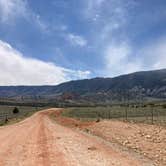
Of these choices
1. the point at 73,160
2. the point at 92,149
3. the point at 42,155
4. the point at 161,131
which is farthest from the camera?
the point at 161,131

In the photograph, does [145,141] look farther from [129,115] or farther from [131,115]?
[129,115]

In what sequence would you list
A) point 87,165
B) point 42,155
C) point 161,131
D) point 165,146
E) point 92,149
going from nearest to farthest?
point 87,165 < point 42,155 < point 92,149 < point 165,146 < point 161,131

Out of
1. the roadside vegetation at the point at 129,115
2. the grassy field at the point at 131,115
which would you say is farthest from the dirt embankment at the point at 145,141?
the grassy field at the point at 131,115

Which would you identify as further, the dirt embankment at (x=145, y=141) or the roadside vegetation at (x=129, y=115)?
the roadside vegetation at (x=129, y=115)

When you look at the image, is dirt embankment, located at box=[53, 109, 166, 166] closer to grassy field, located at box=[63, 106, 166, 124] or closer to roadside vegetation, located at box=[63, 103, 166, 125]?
roadside vegetation, located at box=[63, 103, 166, 125]

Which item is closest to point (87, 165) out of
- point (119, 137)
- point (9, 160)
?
point (9, 160)

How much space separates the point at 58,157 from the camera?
1569cm

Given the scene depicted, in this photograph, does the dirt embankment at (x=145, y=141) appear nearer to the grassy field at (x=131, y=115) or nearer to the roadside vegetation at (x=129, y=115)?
the roadside vegetation at (x=129, y=115)

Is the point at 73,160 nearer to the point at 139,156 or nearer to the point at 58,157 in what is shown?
the point at 58,157

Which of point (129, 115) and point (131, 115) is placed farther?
point (129, 115)

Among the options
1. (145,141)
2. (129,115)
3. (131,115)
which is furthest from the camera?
(129,115)

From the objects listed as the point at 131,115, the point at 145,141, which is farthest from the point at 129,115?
the point at 145,141

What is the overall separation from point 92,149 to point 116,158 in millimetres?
3206

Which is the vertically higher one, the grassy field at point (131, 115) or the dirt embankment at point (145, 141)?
the grassy field at point (131, 115)
